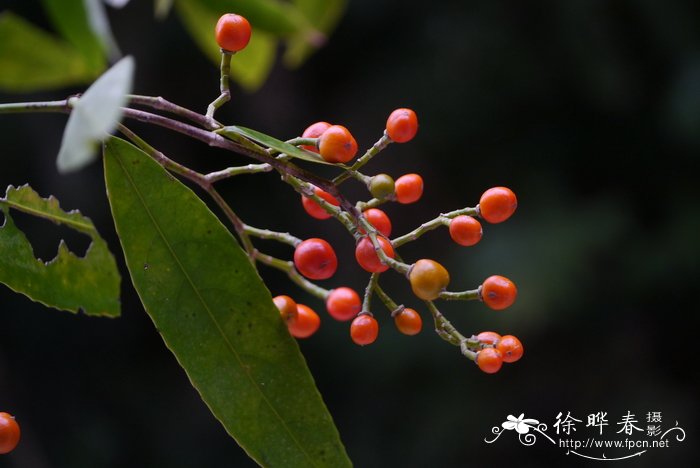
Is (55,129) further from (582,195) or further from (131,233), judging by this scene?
(131,233)

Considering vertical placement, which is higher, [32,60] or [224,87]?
[32,60]

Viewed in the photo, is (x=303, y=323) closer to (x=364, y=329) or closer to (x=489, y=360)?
(x=364, y=329)

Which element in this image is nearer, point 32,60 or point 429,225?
point 429,225

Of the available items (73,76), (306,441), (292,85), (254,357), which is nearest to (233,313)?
(254,357)

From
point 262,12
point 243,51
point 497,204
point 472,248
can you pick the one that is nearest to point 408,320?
point 497,204

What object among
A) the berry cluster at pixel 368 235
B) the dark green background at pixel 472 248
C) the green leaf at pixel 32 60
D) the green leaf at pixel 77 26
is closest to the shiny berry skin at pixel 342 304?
the berry cluster at pixel 368 235

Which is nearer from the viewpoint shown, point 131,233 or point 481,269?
point 131,233

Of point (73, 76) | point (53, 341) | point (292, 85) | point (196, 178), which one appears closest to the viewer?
point (196, 178)
